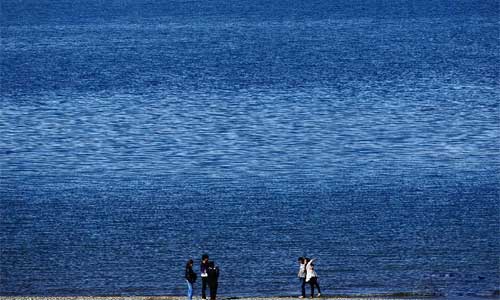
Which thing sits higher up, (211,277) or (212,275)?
(212,275)

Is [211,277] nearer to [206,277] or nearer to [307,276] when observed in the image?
[206,277]

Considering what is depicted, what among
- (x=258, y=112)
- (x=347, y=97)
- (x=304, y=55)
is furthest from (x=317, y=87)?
(x=304, y=55)

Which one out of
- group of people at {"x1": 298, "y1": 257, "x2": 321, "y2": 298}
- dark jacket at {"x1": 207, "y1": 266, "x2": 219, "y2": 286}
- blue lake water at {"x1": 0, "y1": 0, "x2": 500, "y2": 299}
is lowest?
blue lake water at {"x1": 0, "y1": 0, "x2": 500, "y2": 299}

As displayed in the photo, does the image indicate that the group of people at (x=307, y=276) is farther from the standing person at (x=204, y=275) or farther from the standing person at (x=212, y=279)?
the standing person at (x=204, y=275)

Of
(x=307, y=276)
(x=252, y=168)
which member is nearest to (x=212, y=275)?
(x=307, y=276)

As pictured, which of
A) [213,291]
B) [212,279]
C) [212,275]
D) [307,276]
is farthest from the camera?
[307,276]

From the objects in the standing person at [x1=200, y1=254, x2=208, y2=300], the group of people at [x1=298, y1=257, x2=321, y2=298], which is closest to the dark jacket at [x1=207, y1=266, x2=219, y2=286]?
the standing person at [x1=200, y1=254, x2=208, y2=300]

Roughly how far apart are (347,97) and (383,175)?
31.5 metres

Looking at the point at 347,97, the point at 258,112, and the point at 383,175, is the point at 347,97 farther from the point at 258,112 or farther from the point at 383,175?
the point at 383,175

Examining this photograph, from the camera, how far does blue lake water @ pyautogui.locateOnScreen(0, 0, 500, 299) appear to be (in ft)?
171

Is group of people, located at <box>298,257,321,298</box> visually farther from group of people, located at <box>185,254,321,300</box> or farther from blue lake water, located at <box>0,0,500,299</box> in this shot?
blue lake water, located at <box>0,0,500,299</box>

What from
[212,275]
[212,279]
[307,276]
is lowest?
[307,276]

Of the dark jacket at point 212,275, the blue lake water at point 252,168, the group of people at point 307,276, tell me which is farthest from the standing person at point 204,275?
the group of people at point 307,276

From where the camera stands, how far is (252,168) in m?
71.6
